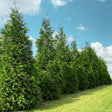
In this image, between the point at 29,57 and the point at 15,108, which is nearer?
the point at 15,108

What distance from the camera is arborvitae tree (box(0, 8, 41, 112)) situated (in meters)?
8.85

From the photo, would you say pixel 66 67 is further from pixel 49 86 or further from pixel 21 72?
pixel 21 72

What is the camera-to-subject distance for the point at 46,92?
12516 mm

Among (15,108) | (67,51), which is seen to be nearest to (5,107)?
(15,108)

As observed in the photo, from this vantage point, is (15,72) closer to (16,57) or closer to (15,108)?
(16,57)

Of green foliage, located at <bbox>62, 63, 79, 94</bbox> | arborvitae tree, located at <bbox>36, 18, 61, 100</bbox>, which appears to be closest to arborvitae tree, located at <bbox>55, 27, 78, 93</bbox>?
green foliage, located at <bbox>62, 63, 79, 94</bbox>

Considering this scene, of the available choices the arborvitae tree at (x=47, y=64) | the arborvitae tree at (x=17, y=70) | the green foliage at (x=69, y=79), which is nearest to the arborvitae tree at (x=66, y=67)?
the green foliage at (x=69, y=79)

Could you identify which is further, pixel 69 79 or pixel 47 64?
pixel 69 79

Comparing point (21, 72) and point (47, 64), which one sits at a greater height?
point (47, 64)

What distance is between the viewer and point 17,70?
30.6 feet

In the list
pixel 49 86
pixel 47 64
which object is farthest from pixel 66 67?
pixel 49 86

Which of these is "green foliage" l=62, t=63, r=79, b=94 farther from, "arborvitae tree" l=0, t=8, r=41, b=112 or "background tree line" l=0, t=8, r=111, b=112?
"arborvitae tree" l=0, t=8, r=41, b=112

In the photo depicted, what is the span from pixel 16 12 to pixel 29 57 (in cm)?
358

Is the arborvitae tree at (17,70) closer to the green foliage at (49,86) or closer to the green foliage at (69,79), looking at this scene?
the green foliage at (49,86)
